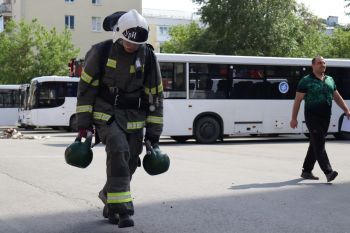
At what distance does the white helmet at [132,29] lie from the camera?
532 cm

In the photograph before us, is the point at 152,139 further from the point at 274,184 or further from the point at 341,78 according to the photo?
the point at 341,78

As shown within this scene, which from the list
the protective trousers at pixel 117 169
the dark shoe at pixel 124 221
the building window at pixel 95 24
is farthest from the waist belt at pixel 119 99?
the building window at pixel 95 24

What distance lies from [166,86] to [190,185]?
10.2 meters

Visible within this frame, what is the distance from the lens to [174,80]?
19.1 m

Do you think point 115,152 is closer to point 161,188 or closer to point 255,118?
point 161,188

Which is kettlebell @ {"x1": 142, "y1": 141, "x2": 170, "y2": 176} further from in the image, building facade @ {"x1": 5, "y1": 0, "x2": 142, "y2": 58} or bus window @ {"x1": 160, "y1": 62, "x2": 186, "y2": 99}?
building facade @ {"x1": 5, "y1": 0, "x2": 142, "y2": 58}

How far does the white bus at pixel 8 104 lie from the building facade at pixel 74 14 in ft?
83.1

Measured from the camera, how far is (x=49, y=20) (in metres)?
63.4

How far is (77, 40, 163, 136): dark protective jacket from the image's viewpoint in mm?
5453

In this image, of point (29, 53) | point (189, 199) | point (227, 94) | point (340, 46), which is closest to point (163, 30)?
point (340, 46)

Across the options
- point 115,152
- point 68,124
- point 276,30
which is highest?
point 276,30

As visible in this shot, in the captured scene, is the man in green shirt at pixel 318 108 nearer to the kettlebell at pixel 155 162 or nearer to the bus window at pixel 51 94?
the kettlebell at pixel 155 162

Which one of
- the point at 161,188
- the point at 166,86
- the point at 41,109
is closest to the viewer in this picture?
the point at 161,188

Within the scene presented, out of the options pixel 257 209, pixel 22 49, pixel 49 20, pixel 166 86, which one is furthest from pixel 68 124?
pixel 49 20
